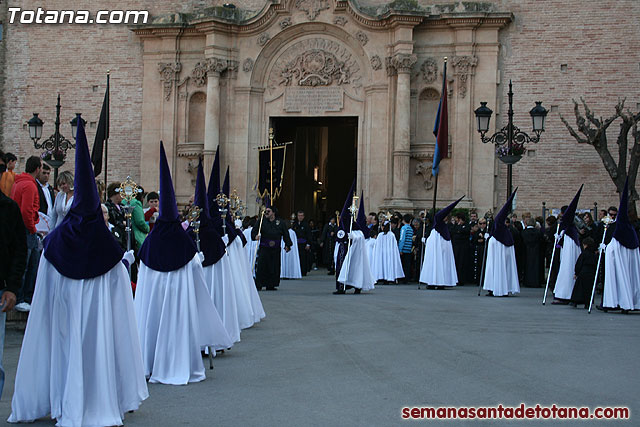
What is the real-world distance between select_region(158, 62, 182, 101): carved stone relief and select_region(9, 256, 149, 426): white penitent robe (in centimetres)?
2338

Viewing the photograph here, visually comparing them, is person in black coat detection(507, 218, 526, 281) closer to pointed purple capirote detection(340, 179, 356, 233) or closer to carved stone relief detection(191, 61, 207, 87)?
pointed purple capirote detection(340, 179, 356, 233)

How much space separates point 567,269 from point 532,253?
487 centimetres

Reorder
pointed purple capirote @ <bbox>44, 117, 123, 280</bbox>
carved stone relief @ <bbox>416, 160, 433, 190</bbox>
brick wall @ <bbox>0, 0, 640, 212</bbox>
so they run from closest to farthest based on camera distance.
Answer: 1. pointed purple capirote @ <bbox>44, 117, 123, 280</bbox>
2. brick wall @ <bbox>0, 0, 640, 212</bbox>
3. carved stone relief @ <bbox>416, 160, 433, 190</bbox>

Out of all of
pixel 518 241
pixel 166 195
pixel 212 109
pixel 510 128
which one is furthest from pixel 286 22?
Result: pixel 166 195

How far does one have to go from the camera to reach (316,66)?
29.1m

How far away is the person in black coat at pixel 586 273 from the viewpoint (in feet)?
53.5

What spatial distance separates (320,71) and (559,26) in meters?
7.88

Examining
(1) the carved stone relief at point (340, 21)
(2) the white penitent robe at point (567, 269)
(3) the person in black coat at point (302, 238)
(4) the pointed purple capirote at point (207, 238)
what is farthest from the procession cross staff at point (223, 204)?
(1) the carved stone relief at point (340, 21)

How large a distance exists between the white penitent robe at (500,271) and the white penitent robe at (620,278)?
11.8ft

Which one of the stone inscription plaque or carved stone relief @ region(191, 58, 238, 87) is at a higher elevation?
carved stone relief @ region(191, 58, 238, 87)

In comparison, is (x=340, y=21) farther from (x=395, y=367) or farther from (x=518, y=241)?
(x=395, y=367)

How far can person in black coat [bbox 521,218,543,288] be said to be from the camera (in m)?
21.9

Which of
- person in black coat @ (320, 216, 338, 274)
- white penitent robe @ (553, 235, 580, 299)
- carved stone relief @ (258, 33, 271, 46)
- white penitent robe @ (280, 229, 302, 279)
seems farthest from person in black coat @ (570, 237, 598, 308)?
carved stone relief @ (258, 33, 271, 46)

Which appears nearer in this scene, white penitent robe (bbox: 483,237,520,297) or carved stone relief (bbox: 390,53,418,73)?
white penitent robe (bbox: 483,237,520,297)
